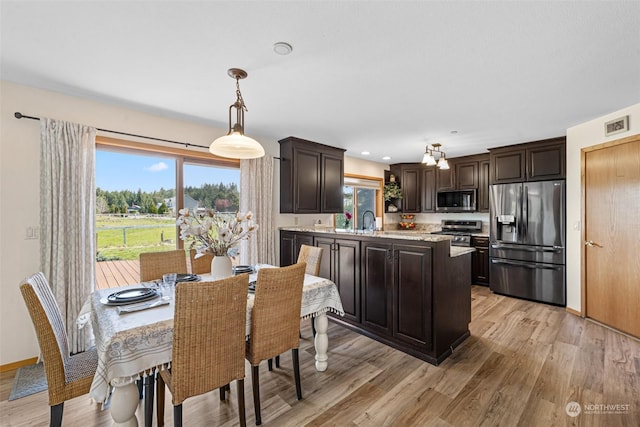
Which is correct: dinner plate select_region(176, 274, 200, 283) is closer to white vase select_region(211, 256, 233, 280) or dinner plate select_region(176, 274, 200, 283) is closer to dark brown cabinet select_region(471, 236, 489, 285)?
white vase select_region(211, 256, 233, 280)

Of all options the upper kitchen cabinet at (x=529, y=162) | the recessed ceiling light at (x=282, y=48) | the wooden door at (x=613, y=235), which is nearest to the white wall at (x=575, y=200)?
the wooden door at (x=613, y=235)

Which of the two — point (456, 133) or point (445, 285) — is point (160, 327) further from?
point (456, 133)

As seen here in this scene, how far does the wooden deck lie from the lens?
9.72 ft

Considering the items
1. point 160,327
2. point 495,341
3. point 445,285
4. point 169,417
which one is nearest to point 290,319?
point 160,327

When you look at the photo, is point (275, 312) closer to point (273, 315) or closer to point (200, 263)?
point (273, 315)

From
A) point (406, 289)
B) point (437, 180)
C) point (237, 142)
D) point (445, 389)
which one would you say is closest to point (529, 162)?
point (437, 180)

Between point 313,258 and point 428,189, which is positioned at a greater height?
point 428,189

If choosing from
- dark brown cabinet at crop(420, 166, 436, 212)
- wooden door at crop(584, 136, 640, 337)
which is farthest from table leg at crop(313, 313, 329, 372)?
dark brown cabinet at crop(420, 166, 436, 212)

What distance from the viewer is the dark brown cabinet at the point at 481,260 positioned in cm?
498

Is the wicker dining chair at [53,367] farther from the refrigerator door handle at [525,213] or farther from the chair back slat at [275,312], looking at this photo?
the refrigerator door handle at [525,213]

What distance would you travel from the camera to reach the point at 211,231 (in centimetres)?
215

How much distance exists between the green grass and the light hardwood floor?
4.10ft

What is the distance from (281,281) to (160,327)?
72cm

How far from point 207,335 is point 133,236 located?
2256mm
